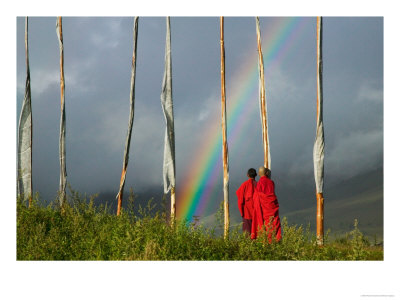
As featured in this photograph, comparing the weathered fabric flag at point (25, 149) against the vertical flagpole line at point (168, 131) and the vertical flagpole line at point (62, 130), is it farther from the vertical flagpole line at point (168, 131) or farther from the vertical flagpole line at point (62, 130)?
the vertical flagpole line at point (168, 131)

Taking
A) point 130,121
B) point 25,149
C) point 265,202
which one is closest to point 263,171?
point 265,202

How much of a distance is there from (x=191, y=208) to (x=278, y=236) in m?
1.39

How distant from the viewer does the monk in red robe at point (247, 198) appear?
6229mm

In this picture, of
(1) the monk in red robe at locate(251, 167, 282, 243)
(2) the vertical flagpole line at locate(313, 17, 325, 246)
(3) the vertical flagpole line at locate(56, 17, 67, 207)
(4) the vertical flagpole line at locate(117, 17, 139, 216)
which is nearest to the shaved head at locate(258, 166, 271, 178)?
(1) the monk in red robe at locate(251, 167, 282, 243)

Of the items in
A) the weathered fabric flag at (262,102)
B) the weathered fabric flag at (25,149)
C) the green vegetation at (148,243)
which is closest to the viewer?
the green vegetation at (148,243)

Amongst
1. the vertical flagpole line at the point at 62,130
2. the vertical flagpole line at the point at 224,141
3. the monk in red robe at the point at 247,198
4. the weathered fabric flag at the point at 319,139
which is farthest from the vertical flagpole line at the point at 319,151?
the vertical flagpole line at the point at 62,130

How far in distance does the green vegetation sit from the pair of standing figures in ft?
2.26

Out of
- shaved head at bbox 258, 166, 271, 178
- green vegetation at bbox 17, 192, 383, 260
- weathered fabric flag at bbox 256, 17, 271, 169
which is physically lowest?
green vegetation at bbox 17, 192, 383, 260

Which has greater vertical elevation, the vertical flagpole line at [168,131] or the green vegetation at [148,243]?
the vertical flagpole line at [168,131]

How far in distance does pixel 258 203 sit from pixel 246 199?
0.33 m

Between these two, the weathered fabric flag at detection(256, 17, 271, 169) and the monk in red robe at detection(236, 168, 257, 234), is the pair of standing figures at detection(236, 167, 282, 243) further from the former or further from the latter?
the weathered fabric flag at detection(256, 17, 271, 169)

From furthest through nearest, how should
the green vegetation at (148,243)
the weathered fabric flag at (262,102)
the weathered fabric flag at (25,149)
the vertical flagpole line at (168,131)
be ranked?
the weathered fabric flag at (262,102)
the weathered fabric flag at (25,149)
the vertical flagpole line at (168,131)
the green vegetation at (148,243)

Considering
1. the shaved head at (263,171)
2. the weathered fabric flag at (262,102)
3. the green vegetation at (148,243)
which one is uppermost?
A: the weathered fabric flag at (262,102)

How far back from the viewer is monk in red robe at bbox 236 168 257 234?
623 cm
